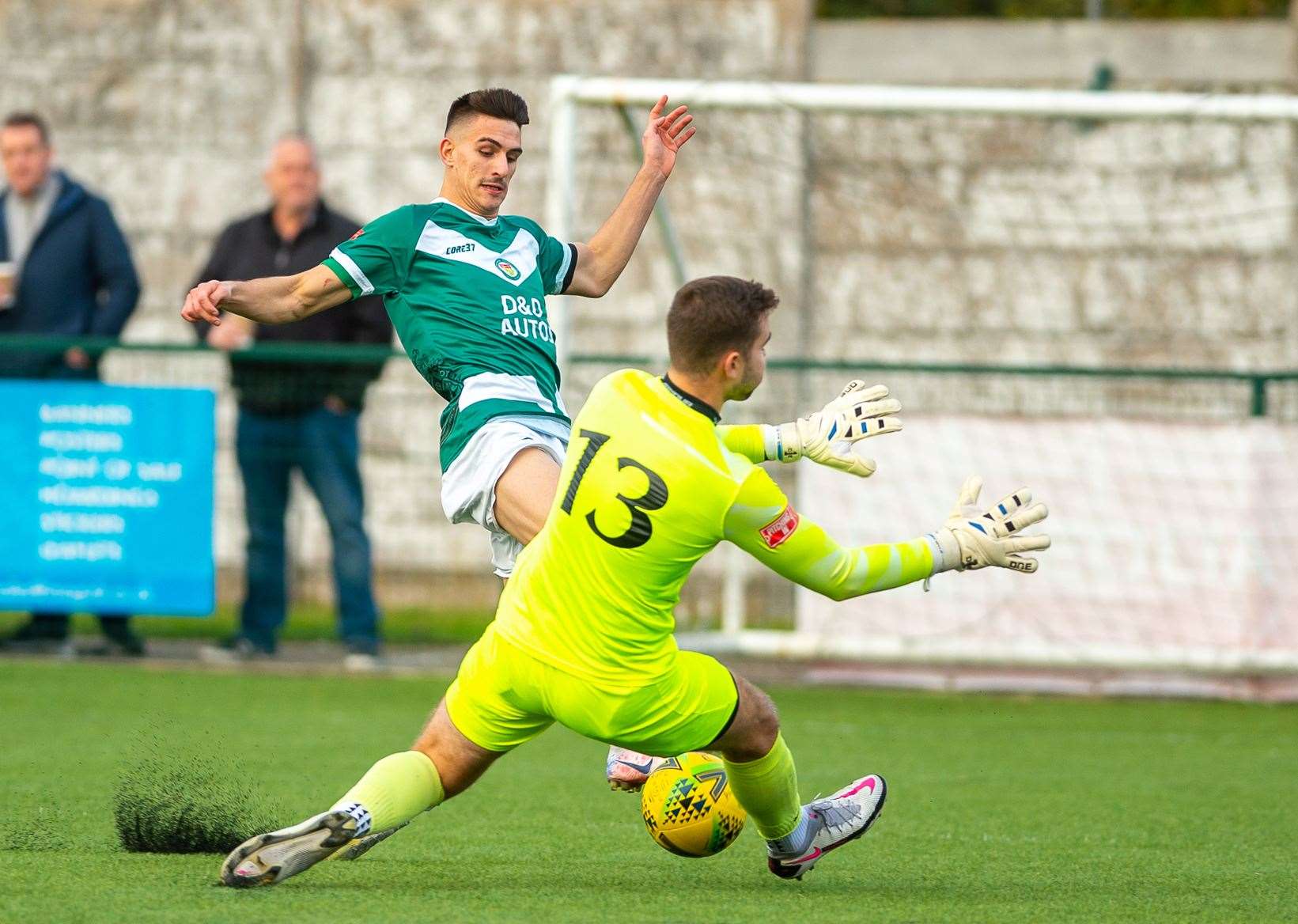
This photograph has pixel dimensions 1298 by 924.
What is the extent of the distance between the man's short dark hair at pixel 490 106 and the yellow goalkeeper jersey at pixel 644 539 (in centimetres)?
155

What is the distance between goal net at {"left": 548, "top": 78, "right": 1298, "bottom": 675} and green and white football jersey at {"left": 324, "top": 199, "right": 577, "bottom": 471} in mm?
3665

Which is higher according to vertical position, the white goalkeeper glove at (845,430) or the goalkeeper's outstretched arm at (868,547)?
the white goalkeeper glove at (845,430)

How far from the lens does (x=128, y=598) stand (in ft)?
32.4

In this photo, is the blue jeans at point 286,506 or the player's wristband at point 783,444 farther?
the blue jeans at point 286,506

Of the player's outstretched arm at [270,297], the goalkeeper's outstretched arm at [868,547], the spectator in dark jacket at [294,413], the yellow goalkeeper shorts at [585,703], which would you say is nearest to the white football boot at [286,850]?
the yellow goalkeeper shorts at [585,703]

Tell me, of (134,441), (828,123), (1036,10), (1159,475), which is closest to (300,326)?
(134,441)

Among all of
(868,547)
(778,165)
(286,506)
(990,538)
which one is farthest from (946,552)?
(778,165)

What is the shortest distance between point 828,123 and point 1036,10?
4.53 m

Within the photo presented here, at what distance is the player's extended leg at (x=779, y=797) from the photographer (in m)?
4.64

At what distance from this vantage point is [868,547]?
4.41 metres

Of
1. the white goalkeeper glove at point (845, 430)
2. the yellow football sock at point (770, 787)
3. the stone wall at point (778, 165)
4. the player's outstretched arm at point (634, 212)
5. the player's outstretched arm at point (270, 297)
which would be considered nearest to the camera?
the white goalkeeper glove at point (845, 430)

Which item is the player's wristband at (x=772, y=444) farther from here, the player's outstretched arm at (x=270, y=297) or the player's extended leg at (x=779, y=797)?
the player's outstretched arm at (x=270, y=297)

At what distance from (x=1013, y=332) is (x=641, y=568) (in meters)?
8.49

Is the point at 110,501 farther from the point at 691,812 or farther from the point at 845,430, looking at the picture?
the point at 845,430
